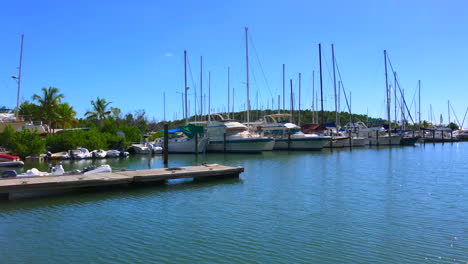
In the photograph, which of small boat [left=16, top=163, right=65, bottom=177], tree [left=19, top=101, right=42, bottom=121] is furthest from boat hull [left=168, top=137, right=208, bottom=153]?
small boat [left=16, top=163, right=65, bottom=177]

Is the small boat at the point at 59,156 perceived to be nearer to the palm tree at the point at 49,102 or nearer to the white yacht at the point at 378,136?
the palm tree at the point at 49,102

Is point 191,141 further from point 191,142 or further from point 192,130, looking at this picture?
point 192,130

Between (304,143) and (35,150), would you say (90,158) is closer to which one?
(35,150)

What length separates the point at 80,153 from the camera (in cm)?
4000

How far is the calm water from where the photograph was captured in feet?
30.1

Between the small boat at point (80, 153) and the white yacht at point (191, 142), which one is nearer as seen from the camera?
the small boat at point (80, 153)

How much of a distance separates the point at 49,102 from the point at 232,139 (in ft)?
88.3

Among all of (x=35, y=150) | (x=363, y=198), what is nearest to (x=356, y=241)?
(x=363, y=198)

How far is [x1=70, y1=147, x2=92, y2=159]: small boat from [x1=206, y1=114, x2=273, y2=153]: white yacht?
15951mm

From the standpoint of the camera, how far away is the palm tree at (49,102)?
52188 mm

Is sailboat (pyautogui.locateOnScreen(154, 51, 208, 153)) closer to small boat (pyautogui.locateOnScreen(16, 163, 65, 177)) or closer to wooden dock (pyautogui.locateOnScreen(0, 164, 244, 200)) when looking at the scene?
wooden dock (pyautogui.locateOnScreen(0, 164, 244, 200))

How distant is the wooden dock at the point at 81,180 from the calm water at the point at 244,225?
0.54 metres

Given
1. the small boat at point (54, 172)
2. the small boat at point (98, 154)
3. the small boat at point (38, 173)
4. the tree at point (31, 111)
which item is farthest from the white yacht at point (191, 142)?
the small boat at point (38, 173)

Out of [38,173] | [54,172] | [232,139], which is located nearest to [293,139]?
[232,139]
